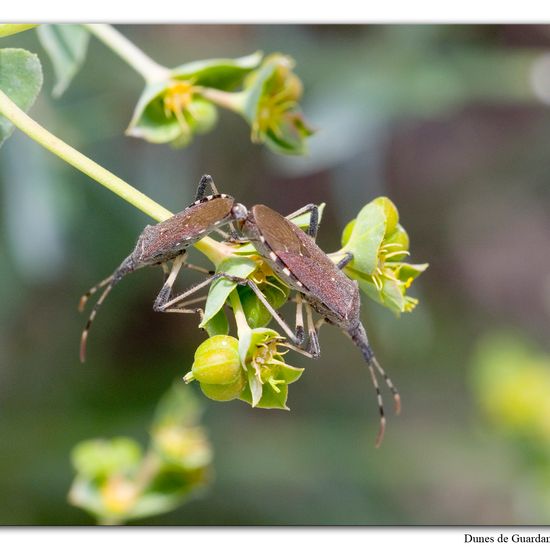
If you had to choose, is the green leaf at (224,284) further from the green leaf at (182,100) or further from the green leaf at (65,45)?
the green leaf at (65,45)

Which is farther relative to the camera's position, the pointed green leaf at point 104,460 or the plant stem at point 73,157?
the pointed green leaf at point 104,460

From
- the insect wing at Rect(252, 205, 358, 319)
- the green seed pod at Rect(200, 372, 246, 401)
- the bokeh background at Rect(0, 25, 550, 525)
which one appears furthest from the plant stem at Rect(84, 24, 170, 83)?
the bokeh background at Rect(0, 25, 550, 525)

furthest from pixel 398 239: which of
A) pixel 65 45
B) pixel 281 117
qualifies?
pixel 65 45

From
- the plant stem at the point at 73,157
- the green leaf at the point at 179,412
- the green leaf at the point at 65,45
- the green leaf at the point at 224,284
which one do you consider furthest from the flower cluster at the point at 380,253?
the green leaf at the point at 179,412

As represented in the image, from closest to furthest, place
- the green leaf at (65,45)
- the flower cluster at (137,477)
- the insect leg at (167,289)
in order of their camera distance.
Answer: the insect leg at (167,289)
the green leaf at (65,45)
the flower cluster at (137,477)

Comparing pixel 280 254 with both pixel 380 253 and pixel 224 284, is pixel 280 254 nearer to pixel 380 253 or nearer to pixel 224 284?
pixel 224 284

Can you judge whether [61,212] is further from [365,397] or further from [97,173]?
[97,173]
